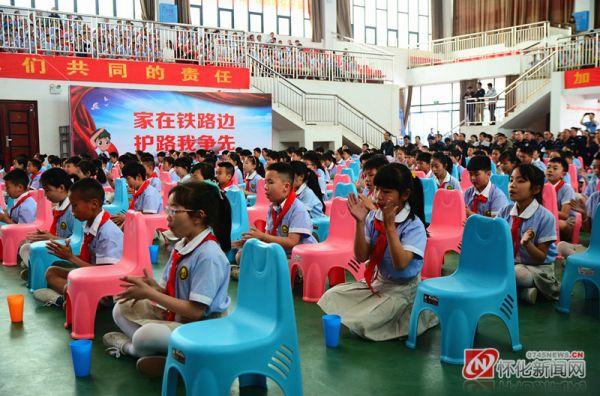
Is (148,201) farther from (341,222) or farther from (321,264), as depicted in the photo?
(321,264)

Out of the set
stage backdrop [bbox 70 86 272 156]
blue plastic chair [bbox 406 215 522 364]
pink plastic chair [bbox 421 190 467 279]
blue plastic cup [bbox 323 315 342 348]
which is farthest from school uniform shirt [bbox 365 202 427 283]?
stage backdrop [bbox 70 86 272 156]

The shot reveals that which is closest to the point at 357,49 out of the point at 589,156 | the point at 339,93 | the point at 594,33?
the point at 339,93

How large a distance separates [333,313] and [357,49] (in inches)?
699

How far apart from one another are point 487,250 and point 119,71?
37.4 ft

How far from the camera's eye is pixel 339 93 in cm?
1698

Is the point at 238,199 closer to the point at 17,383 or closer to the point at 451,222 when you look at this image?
the point at 451,222

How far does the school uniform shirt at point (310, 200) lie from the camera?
5.61 m

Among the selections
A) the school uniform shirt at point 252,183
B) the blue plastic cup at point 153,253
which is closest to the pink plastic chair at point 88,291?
the blue plastic cup at point 153,253

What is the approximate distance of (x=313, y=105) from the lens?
16.3 meters


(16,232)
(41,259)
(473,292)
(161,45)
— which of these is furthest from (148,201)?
(161,45)

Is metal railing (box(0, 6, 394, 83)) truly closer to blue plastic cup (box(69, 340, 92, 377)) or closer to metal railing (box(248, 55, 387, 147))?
metal railing (box(248, 55, 387, 147))

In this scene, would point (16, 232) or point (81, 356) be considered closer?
point (81, 356)

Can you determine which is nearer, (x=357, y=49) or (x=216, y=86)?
(x=216, y=86)

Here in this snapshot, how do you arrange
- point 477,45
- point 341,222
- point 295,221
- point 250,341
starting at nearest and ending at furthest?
point 250,341 → point 295,221 → point 341,222 → point 477,45
